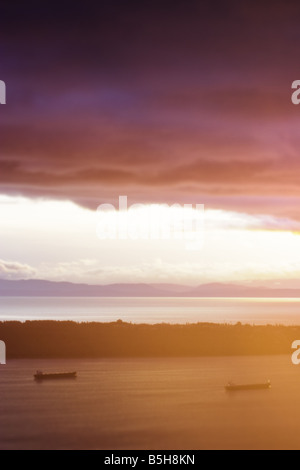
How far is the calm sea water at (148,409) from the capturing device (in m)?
24.7

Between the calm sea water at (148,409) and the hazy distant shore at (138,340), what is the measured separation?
1049 cm

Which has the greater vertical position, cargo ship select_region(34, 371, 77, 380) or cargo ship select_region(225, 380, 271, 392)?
cargo ship select_region(34, 371, 77, 380)

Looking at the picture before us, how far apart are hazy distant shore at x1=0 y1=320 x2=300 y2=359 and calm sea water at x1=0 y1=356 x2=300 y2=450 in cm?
1049

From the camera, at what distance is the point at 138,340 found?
62688 millimetres

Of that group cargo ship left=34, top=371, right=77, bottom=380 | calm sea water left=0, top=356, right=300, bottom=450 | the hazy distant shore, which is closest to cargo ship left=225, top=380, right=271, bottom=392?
calm sea water left=0, top=356, right=300, bottom=450

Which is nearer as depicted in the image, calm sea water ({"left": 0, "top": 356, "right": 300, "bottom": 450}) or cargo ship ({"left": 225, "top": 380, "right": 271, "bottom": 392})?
calm sea water ({"left": 0, "top": 356, "right": 300, "bottom": 450})

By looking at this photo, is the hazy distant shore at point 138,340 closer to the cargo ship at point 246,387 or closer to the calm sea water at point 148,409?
the calm sea water at point 148,409

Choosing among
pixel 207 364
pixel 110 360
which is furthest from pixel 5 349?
pixel 207 364

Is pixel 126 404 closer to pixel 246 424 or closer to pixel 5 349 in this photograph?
pixel 246 424

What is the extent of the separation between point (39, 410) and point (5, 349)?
90.1 feet

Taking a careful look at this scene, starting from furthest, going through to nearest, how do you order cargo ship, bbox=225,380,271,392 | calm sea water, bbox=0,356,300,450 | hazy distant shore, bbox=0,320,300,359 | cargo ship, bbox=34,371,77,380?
hazy distant shore, bbox=0,320,300,359 < cargo ship, bbox=34,371,77,380 < cargo ship, bbox=225,380,271,392 < calm sea water, bbox=0,356,300,450

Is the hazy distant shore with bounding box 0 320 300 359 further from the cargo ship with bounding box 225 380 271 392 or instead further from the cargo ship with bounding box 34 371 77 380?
the cargo ship with bounding box 225 380 271 392

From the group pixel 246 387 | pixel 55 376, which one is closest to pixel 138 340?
pixel 55 376

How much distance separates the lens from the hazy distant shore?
5853 centimetres
